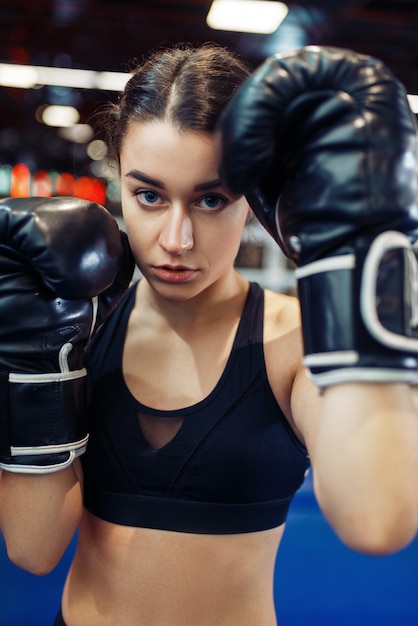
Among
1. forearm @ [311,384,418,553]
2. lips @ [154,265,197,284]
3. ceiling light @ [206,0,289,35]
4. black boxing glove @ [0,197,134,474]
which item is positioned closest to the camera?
forearm @ [311,384,418,553]

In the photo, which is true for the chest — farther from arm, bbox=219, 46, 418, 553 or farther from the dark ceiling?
the dark ceiling

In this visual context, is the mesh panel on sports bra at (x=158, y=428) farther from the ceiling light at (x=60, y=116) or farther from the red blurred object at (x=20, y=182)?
the ceiling light at (x=60, y=116)

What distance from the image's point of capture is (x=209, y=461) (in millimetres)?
981

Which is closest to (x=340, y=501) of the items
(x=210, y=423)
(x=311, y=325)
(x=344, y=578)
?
(x=311, y=325)

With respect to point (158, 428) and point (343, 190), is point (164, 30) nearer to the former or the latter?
point (158, 428)

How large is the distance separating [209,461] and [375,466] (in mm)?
391

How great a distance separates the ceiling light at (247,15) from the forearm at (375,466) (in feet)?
12.7

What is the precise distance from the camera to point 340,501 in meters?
0.66

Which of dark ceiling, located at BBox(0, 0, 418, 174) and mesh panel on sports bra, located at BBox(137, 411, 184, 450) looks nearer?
mesh panel on sports bra, located at BBox(137, 411, 184, 450)

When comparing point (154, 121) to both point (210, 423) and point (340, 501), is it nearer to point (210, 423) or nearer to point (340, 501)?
point (210, 423)

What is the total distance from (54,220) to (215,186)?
9.4 inches

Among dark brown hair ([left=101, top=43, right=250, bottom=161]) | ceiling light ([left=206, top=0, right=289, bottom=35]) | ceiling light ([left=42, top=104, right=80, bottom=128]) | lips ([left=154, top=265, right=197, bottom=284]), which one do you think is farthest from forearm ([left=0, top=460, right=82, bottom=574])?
ceiling light ([left=42, top=104, right=80, bottom=128])

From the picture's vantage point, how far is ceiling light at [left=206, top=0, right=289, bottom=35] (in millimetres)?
4004

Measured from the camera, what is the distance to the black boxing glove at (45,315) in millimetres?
853
